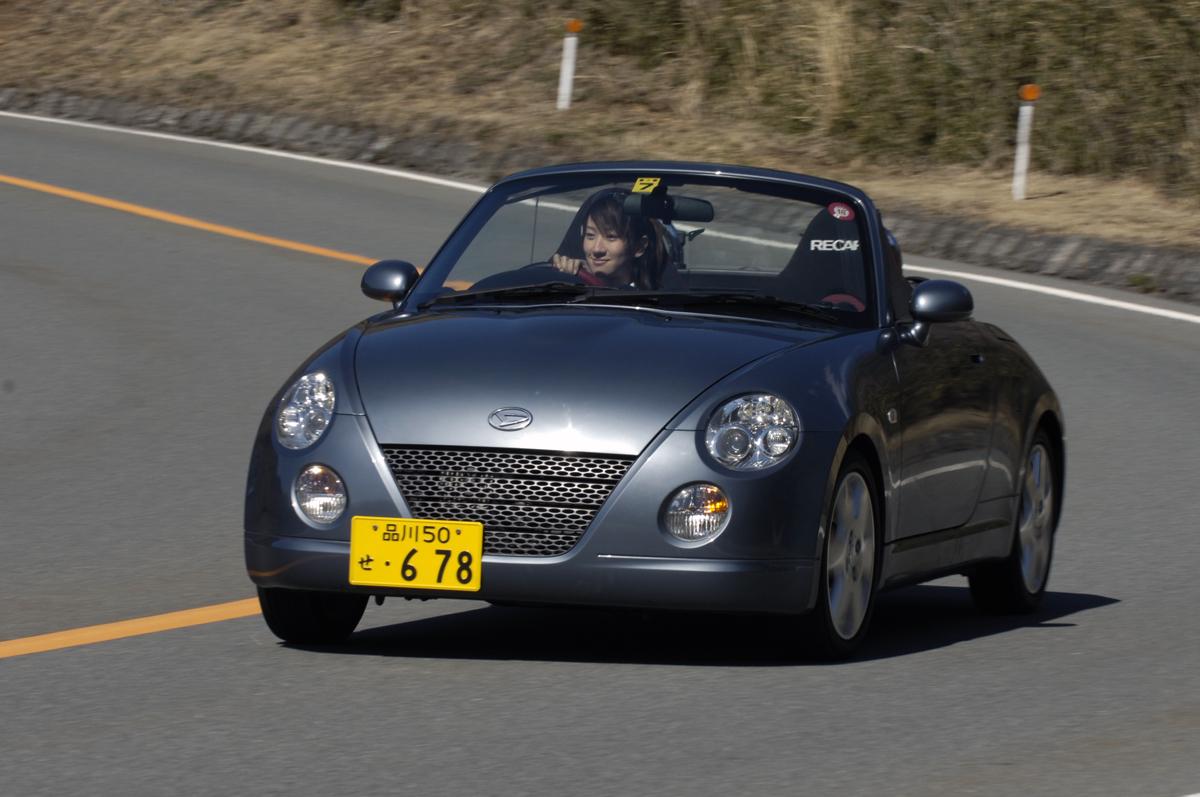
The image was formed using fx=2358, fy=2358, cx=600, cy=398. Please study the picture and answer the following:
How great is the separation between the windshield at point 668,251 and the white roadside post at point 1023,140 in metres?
13.8

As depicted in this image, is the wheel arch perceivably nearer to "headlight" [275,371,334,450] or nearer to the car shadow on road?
the car shadow on road

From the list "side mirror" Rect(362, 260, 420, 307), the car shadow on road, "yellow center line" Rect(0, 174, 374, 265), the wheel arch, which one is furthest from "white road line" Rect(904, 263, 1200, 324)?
"side mirror" Rect(362, 260, 420, 307)

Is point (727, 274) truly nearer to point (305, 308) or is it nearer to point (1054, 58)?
point (305, 308)

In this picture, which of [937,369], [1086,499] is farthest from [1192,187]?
[937,369]

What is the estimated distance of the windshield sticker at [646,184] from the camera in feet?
26.2

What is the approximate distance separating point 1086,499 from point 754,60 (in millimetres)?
16630

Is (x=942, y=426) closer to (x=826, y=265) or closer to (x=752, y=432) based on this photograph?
(x=826, y=265)

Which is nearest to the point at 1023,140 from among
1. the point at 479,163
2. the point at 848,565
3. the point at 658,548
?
the point at 479,163

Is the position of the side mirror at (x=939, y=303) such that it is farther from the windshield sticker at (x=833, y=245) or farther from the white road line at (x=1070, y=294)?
the white road line at (x=1070, y=294)

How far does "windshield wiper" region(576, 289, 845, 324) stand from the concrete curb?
11148mm

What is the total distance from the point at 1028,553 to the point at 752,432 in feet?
7.82

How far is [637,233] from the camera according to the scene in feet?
25.6

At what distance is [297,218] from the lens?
20.1 meters

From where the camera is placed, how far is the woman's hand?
7864mm
